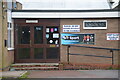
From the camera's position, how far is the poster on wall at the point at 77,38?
471 inches

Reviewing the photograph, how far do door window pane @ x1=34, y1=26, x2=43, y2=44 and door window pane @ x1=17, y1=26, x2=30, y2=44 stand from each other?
0.40 meters

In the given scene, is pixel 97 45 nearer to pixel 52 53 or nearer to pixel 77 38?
pixel 77 38

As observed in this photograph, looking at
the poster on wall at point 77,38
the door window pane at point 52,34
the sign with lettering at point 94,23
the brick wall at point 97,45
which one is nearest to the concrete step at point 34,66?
the brick wall at point 97,45

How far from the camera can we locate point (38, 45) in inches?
473

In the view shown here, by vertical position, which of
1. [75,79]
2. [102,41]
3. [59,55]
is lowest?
[75,79]

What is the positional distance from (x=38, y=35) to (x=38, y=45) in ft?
1.88

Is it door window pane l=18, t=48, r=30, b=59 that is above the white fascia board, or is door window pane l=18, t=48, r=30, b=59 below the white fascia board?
below

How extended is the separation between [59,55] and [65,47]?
22.4 inches

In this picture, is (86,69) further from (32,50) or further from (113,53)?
(32,50)

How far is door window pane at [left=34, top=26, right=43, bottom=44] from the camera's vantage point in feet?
39.6

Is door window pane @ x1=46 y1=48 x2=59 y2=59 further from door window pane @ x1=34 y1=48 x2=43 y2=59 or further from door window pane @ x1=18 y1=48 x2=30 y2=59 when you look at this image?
door window pane @ x1=18 y1=48 x2=30 y2=59

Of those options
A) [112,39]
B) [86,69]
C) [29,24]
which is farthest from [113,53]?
[29,24]

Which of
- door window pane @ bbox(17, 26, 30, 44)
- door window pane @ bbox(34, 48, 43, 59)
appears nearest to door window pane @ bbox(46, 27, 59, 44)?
door window pane @ bbox(34, 48, 43, 59)

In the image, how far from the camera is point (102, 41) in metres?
12.0
